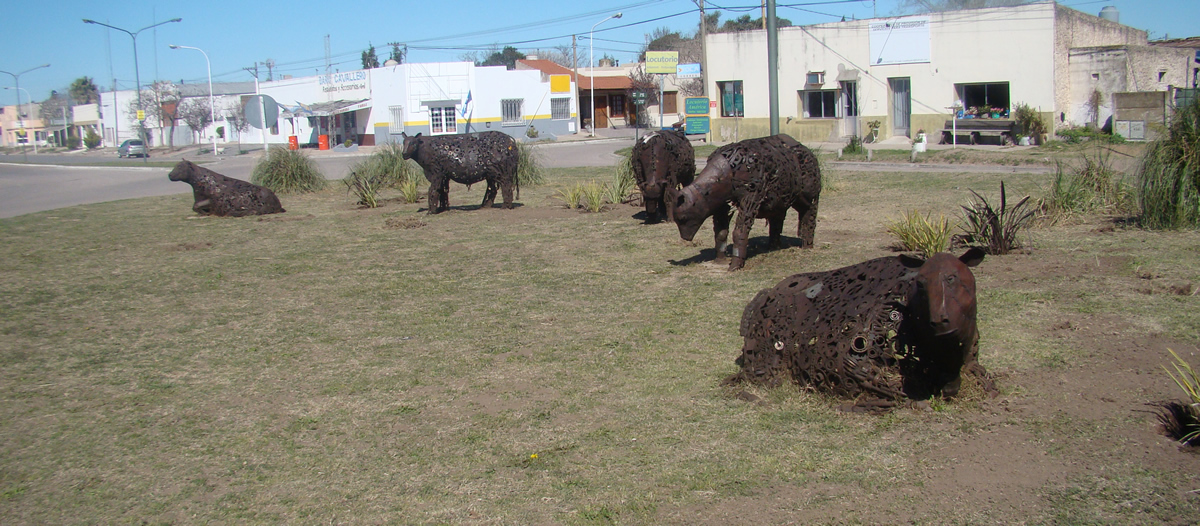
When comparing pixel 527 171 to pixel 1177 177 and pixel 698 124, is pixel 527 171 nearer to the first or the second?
pixel 1177 177

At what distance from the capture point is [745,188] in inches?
358

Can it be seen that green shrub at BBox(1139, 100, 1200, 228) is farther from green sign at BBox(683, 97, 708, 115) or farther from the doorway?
green sign at BBox(683, 97, 708, 115)

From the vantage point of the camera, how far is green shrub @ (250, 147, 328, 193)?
67.8ft

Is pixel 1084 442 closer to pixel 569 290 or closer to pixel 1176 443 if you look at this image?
pixel 1176 443

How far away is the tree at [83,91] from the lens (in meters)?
112

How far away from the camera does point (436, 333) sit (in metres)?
7.51

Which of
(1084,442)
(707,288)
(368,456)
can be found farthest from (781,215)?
(368,456)

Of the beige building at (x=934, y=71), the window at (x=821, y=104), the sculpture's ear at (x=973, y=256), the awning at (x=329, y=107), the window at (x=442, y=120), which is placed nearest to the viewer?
the sculpture's ear at (x=973, y=256)

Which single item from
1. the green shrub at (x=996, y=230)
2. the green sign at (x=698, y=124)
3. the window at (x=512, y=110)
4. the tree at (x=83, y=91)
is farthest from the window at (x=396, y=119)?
the tree at (x=83, y=91)

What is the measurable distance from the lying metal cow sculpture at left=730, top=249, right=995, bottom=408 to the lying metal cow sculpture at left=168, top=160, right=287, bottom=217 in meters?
13.1

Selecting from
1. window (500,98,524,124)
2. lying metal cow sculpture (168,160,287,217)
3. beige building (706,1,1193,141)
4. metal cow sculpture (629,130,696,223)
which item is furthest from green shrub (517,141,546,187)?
window (500,98,524,124)

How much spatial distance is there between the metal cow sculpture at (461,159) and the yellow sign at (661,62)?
1974cm

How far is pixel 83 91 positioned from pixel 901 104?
11523cm

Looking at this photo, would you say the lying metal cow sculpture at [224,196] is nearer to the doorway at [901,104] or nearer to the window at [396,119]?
the doorway at [901,104]
